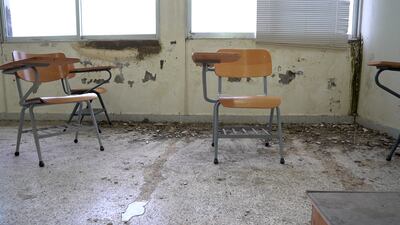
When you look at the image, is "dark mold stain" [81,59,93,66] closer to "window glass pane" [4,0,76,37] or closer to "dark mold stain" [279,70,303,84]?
"window glass pane" [4,0,76,37]

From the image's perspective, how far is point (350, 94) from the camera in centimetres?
339

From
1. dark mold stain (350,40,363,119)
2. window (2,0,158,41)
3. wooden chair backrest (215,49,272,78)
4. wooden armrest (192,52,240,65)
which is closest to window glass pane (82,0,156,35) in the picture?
window (2,0,158,41)

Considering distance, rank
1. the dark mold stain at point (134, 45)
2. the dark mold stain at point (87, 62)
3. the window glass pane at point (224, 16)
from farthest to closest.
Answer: the dark mold stain at point (87, 62), the dark mold stain at point (134, 45), the window glass pane at point (224, 16)

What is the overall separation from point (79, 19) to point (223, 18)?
1.71 meters

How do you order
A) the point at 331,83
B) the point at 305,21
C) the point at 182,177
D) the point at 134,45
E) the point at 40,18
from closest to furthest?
the point at 182,177 < the point at 305,21 < the point at 331,83 < the point at 134,45 < the point at 40,18

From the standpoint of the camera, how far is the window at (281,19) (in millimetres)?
3250

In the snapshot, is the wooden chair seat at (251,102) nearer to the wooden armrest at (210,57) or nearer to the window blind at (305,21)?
the wooden armrest at (210,57)

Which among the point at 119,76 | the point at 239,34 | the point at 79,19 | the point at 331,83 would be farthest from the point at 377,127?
the point at 79,19

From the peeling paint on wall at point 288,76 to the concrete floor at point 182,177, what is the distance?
30.5 inches

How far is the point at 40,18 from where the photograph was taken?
3.63m

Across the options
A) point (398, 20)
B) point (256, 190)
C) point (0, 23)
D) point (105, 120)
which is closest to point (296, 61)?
point (398, 20)

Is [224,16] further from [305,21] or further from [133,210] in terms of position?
[133,210]

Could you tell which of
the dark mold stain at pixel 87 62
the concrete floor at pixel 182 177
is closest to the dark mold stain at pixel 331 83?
the concrete floor at pixel 182 177

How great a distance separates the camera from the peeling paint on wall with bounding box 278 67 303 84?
11.1 ft
